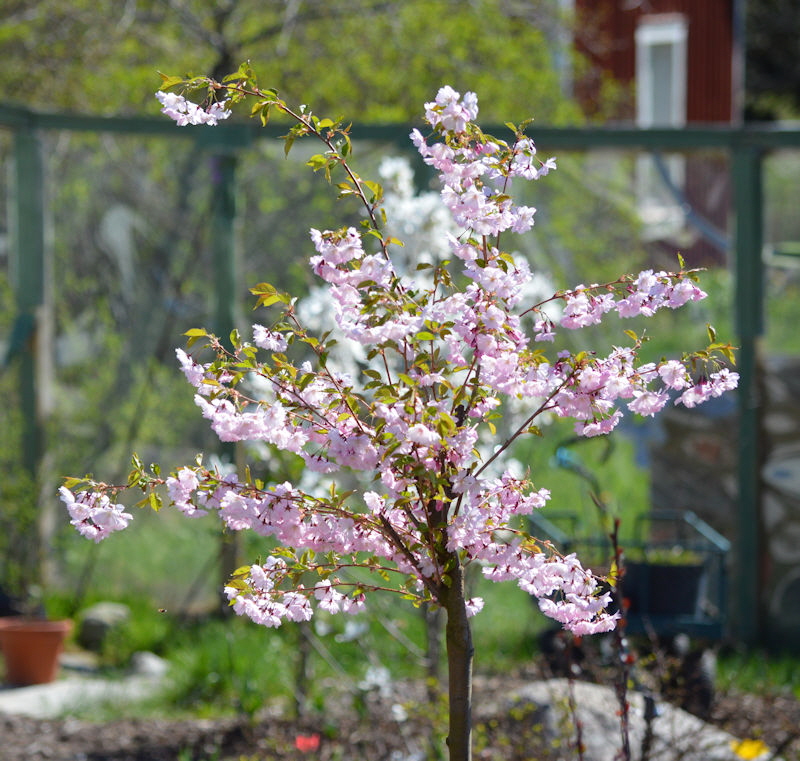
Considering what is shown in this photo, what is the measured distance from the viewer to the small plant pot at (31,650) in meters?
4.58

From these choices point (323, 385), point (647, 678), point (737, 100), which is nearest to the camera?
point (323, 385)

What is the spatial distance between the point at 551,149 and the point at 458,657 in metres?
3.67

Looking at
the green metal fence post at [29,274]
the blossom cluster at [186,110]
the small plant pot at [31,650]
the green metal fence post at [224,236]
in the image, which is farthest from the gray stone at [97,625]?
the blossom cluster at [186,110]

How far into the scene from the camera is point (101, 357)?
17.8 feet

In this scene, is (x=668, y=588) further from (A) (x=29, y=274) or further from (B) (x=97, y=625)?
(A) (x=29, y=274)

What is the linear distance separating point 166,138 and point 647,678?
308 cm

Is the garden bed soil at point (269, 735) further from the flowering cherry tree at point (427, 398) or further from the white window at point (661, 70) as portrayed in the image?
the white window at point (661, 70)

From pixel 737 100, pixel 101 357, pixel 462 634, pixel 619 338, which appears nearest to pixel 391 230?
pixel 619 338

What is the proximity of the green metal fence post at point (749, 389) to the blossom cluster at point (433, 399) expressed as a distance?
11.2 feet

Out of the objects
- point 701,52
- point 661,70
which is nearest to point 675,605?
point 661,70

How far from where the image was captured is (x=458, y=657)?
6.28ft

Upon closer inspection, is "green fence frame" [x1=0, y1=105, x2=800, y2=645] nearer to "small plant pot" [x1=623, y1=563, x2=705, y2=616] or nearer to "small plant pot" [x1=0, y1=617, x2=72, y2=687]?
"small plant pot" [x1=0, y1=617, x2=72, y2=687]

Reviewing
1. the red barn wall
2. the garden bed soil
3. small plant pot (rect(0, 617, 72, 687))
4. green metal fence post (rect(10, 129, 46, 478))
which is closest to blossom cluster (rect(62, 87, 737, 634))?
the garden bed soil

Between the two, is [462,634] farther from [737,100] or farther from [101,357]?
[737,100]
